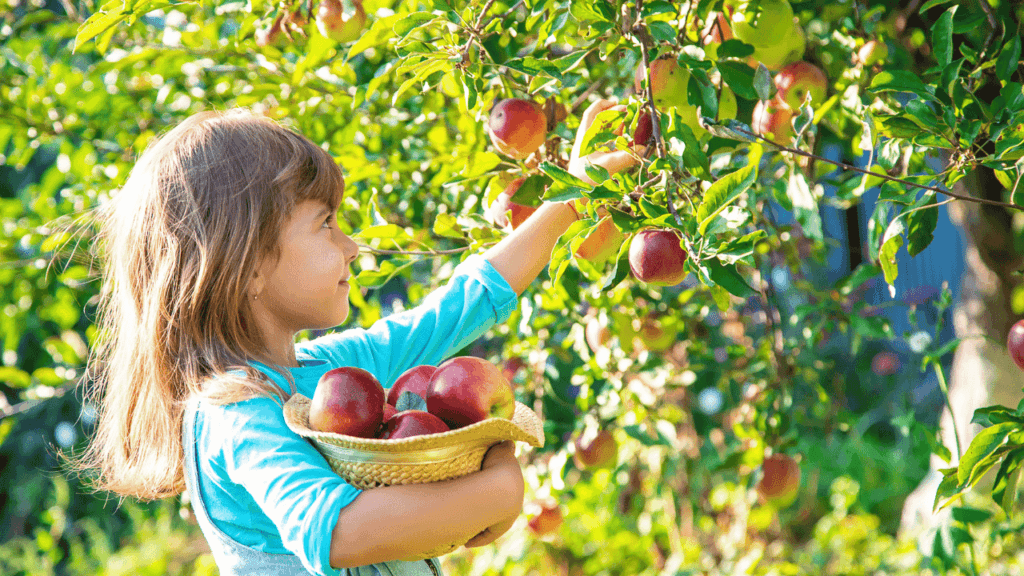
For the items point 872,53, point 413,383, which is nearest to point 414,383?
point 413,383

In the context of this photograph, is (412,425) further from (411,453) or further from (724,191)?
(724,191)

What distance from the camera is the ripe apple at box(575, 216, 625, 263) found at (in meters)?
1.09

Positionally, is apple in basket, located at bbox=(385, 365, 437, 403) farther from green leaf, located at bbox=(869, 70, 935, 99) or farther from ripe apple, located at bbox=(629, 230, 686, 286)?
green leaf, located at bbox=(869, 70, 935, 99)

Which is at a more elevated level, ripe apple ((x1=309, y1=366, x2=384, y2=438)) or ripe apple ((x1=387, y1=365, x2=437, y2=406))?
ripe apple ((x1=309, y1=366, x2=384, y2=438))

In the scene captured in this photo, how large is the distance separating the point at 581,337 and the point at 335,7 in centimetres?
70

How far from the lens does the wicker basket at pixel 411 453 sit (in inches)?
29.3

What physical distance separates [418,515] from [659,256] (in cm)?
41

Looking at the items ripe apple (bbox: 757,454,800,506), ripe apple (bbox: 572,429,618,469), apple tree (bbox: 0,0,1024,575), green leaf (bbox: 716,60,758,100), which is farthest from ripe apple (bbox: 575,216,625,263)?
ripe apple (bbox: 757,454,800,506)

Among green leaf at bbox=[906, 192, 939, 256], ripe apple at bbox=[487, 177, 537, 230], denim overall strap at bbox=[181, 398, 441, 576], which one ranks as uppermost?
green leaf at bbox=[906, 192, 939, 256]

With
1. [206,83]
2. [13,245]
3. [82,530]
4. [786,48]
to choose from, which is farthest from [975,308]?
[82,530]

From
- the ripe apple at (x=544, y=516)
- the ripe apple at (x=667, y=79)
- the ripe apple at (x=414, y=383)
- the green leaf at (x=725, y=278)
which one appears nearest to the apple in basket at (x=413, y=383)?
the ripe apple at (x=414, y=383)

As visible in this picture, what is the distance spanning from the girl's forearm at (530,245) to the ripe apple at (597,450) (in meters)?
0.50

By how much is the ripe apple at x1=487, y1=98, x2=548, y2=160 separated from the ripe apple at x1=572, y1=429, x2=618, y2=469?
2.08ft

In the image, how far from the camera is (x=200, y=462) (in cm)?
91
